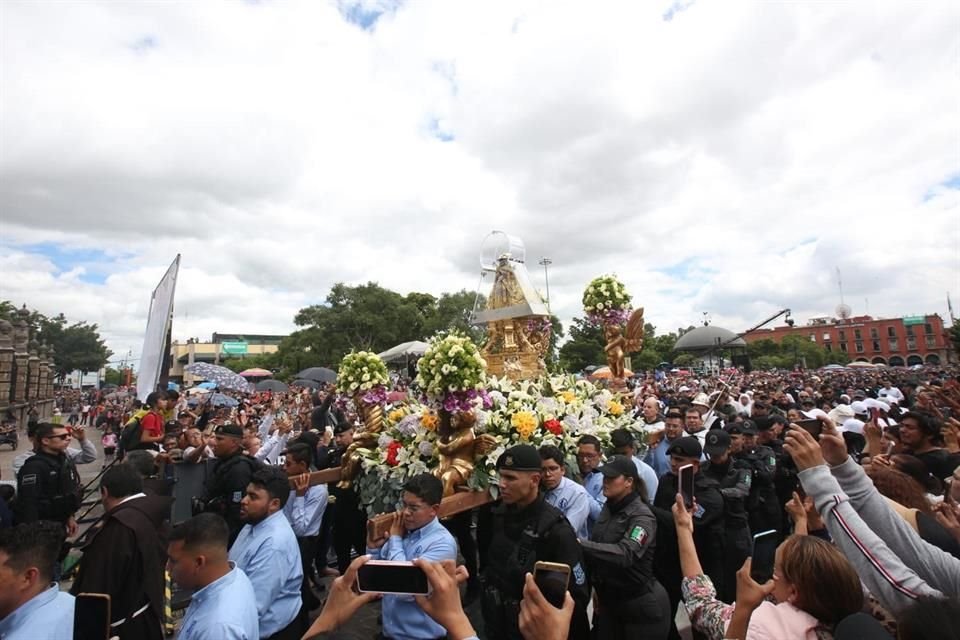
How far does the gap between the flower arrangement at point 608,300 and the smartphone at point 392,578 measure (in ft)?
25.1

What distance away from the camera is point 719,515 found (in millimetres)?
4172

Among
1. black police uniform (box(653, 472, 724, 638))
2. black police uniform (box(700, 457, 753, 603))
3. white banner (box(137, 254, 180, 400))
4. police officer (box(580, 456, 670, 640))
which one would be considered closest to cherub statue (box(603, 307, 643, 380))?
black police uniform (box(700, 457, 753, 603))

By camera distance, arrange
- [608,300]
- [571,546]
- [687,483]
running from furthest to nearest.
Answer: [608,300], [687,483], [571,546]

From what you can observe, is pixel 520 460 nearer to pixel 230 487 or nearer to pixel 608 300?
→ pixel 230 487

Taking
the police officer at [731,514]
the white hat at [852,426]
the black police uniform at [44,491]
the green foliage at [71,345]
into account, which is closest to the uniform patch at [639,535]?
the police officer at [731,514]

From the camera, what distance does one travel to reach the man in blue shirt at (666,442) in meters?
6.28

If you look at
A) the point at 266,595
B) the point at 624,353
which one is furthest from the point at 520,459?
the point at 624,353

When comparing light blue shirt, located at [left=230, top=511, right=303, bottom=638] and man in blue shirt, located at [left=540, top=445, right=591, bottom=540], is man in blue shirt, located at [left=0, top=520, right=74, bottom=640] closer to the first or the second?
light blue shirt, located at [left=230, top=511, right=303, bottom=638]

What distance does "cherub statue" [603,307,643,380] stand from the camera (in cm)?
905

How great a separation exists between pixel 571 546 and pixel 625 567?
462mm

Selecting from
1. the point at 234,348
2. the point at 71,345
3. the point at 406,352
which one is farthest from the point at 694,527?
the point at 234,348

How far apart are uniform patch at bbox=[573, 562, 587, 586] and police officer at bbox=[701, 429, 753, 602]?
1698 millimetres

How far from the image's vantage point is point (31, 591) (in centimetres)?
259

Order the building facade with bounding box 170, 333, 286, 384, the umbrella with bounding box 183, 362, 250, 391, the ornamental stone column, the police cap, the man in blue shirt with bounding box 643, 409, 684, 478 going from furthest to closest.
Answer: the building facade with bounding box 170, 333, 286, 384
the ornamental stone column
the umbrella with bounding box 183, 362, 250, 391
the man in blue shirt with bounding box 643, 409, 684, 478
the police cap
